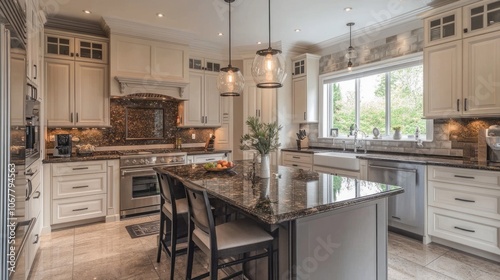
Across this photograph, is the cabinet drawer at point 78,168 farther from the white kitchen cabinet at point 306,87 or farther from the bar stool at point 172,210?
the white kitchen cabinet at point 306,87

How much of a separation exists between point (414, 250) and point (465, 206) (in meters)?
0.69

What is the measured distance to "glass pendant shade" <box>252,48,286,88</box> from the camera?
2.39 m

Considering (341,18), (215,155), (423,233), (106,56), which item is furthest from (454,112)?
(106,56)

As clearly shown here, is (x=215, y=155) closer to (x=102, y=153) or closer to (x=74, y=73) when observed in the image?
(x=102, y=153)

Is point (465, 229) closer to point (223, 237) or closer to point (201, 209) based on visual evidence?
point (223, 237)

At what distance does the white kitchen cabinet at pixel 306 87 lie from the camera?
515 cm

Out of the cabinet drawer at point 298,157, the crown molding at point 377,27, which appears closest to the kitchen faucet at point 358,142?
the cabinet drawer at point 298,157

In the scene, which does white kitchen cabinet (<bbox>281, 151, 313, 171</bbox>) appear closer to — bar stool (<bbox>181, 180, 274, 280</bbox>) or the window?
the window

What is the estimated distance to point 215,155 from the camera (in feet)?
16.5

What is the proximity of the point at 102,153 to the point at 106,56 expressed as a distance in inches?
58.4

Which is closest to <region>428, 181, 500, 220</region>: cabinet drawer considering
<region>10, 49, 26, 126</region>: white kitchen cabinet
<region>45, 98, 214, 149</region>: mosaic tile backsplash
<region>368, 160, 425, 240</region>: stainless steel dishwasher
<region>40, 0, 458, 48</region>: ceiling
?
<region>368, 160, 425, 240</region>: stainless steel dishwasher

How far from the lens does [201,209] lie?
1782 millimetres

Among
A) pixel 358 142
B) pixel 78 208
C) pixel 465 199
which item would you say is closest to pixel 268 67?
pixel 465 199

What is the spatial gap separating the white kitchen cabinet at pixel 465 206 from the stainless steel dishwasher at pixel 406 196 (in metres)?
0.09
